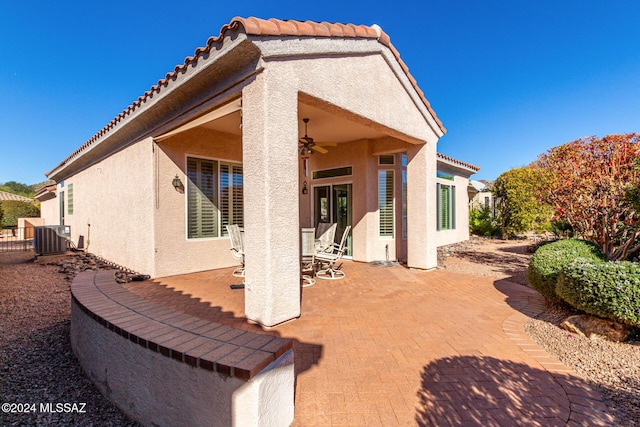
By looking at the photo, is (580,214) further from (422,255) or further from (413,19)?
(413,19)

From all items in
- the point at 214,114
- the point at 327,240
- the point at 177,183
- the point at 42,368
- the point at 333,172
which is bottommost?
the point at 42,368

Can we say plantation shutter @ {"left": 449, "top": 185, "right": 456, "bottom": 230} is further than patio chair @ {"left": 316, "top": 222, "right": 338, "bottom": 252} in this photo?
Yes

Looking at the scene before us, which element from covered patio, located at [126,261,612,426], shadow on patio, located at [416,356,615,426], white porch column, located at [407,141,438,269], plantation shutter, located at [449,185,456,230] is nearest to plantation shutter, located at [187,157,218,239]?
covered patio, located at [126,261,612,426]

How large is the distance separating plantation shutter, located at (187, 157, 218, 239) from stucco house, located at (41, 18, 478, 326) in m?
0.03

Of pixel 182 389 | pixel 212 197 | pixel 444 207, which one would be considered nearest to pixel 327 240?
pixel 212 197

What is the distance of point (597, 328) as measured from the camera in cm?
376

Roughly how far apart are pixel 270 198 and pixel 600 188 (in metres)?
7.00

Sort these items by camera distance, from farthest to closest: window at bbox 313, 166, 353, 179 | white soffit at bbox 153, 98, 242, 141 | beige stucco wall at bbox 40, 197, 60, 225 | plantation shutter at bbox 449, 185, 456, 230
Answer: beige stucco wall at bbox 40, 197, 60, 225 → plantation shutter at bbox 449, 185, 456, 230 → window at bbox 313, 166, 353, 179 → white soffit at bbox 153, 98, 242, 141

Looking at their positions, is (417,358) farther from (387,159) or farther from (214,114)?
(387,159)

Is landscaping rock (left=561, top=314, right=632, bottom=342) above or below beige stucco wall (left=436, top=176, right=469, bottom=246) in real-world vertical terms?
below

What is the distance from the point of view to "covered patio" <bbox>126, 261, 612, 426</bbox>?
7.86 feet

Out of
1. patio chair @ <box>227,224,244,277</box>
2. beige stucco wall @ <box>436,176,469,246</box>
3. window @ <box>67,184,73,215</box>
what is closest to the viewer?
patio chair @ <box>227,224,244,277</box>

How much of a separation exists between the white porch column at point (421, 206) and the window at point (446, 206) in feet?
16.2

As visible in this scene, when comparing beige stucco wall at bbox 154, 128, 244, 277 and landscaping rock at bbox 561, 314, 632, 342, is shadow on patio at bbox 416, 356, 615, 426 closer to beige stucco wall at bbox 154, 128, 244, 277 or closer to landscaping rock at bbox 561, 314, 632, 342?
landscaping rock at bbox 561, 314, 632, 342
